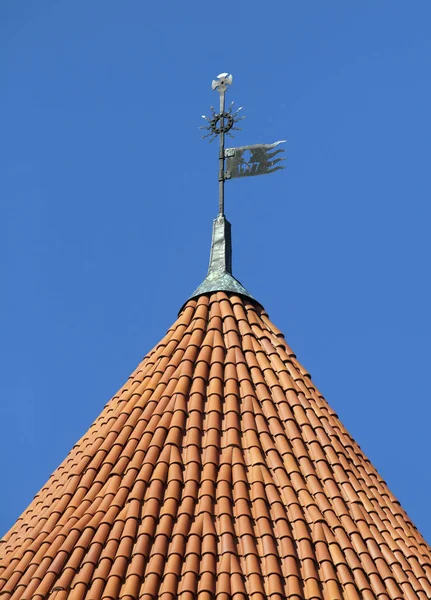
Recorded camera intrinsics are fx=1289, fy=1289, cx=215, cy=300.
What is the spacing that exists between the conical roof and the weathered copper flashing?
72 centimetres

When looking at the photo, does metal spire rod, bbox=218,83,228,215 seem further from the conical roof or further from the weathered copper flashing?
the conical roof

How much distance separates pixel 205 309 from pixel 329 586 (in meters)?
4.34

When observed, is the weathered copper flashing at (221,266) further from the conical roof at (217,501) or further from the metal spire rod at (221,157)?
the conical roof at (217,501)

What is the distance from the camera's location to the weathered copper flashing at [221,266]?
46.5 ft

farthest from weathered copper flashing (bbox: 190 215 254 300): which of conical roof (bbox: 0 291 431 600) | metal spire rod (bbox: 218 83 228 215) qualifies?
conical roof (bbox: 0 291 431 600)

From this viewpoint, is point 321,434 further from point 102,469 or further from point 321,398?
point 102,469

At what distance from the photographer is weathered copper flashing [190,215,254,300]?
1418 cm

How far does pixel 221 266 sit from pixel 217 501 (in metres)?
4.30

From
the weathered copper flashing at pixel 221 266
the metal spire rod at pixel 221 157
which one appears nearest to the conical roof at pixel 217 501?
the weathered copper flashing at pixel 221 266

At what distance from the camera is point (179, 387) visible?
12398 mm

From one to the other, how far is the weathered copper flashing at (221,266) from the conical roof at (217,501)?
0.72 metres

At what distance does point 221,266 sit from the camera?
14664 mm

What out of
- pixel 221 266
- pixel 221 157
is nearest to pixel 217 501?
pixel 221 266

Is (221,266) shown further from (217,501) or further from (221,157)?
(217,501)
